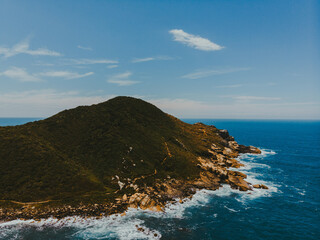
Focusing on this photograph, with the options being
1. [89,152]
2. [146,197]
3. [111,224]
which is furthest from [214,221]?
[89,152]

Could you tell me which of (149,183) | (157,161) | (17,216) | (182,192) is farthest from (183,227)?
(17,216)

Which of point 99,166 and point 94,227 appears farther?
point 99,166

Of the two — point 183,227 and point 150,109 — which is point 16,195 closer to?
point 183,227

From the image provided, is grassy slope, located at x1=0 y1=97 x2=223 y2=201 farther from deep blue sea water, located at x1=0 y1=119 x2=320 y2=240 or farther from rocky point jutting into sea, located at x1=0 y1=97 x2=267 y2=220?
deep blue sea water, located at x1=0 y1=119 x2=320 y2=240

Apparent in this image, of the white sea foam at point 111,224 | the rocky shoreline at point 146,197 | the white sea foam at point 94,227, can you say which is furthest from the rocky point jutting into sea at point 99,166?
the white sea foam at point 94,227

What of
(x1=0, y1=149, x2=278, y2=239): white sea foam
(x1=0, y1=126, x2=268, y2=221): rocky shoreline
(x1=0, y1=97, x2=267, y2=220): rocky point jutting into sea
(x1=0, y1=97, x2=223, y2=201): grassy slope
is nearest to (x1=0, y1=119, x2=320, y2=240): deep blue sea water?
(x1=0, y1=149, x2=278, y2=239): white sea foam

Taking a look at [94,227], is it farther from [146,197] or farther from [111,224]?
[146,197]
